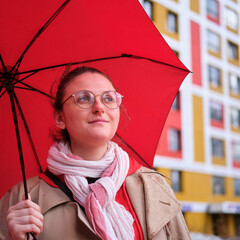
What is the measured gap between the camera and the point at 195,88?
2047 cm

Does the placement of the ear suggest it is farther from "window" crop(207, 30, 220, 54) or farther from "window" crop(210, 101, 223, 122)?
"window" crop(207, 30, 220, 54)

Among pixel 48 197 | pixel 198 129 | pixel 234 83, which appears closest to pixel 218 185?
pixel 198 129

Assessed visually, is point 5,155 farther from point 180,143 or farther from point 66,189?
point 180,143

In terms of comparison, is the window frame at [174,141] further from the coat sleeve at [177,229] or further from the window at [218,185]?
the coat sleeve at [177,229]

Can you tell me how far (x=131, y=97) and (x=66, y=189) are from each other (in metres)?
0.87

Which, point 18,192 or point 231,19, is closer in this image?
point 18,192

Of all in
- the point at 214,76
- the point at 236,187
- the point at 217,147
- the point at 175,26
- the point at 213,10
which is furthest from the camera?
the point at 213,10

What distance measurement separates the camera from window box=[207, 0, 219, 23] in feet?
74.1

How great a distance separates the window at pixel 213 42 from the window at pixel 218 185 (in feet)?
22.4

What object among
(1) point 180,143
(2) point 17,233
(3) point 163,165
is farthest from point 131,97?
(1) point 180,143

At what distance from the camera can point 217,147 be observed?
21.8 m

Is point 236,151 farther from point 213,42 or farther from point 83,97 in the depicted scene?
point 83,97

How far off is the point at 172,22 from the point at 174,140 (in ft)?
19.3

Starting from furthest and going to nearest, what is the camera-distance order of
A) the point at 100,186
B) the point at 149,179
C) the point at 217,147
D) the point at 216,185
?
the point at 217,147
the point at 216,185
the point at 149,179
the point at 100,186
